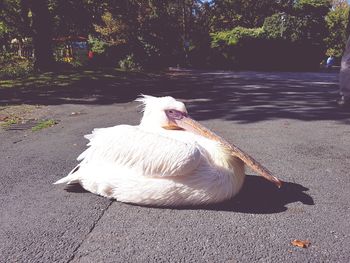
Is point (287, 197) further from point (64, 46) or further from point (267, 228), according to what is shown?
point (64, 46)

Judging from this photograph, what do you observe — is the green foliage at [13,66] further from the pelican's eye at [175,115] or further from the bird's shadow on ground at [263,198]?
the bird's shadow on ground at [263,198]

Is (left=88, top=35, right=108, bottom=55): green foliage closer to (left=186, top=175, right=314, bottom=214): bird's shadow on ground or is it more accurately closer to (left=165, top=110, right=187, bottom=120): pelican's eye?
(left=165, top=110, right=187, bottom=120): pelican's eye

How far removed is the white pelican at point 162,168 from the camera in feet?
8.68

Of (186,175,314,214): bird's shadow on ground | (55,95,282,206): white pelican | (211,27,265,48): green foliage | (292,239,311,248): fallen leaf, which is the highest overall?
(211,27,265,48): green foliage

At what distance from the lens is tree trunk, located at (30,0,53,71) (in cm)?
1440

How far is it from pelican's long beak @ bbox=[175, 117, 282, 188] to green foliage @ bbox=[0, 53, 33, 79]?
37.7ft

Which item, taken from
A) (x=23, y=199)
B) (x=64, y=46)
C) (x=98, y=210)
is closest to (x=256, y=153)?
(x=98, y=210)

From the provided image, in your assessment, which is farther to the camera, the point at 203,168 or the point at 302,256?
the point at 203,168

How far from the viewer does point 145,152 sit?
2699 millimetres

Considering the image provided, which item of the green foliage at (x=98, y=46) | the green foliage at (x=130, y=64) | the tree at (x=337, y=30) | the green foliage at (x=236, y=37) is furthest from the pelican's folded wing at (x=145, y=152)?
the tree at (x=337, y=30)

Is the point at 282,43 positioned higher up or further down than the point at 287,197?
higher up

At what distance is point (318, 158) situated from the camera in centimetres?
410

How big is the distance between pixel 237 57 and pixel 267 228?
73.1 ft

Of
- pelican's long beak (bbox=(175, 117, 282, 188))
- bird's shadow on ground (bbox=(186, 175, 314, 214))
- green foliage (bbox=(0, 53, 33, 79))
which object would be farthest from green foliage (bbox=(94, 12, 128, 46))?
bird's shadow on ground (bbox=(186, 175, 314, 214))
